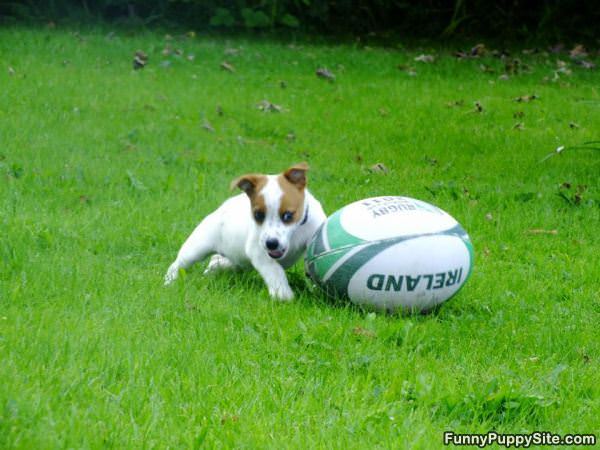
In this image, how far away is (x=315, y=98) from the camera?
13.1m

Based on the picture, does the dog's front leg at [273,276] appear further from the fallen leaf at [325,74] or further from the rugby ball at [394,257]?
the fallen leaf at [325,74]

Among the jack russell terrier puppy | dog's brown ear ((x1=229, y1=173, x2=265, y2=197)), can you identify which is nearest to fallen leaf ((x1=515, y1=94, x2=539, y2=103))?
the jack russell terrier puppy

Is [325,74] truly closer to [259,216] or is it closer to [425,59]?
[425,59]

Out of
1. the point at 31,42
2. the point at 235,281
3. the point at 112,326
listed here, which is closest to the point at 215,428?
the point at 112,326

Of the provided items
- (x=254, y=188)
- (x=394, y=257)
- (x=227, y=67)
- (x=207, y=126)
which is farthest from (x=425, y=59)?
(x=394, y=257)

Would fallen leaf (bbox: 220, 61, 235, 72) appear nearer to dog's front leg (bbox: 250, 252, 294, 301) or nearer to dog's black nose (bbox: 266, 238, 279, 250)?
dog's front leg (bbox: 250, 252, 294, 301)

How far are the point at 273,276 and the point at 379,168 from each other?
4.02 meters

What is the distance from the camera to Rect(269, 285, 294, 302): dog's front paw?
5.87 meters

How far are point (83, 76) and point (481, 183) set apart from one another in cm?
642

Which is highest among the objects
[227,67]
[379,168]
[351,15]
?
[379,168]

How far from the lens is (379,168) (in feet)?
32.2

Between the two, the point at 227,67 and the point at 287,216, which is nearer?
the point at 287,216

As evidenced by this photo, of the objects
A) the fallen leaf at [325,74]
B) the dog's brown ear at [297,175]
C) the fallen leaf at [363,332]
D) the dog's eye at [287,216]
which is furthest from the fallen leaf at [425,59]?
the fallen leaf at [363,332]

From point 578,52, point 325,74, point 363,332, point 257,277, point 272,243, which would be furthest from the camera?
point 578,52
